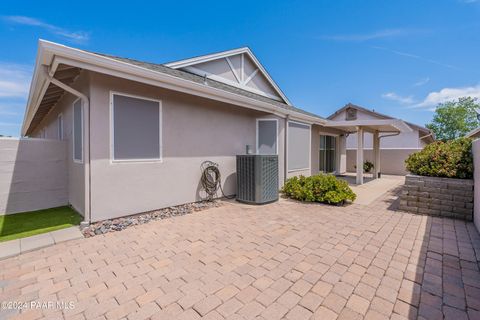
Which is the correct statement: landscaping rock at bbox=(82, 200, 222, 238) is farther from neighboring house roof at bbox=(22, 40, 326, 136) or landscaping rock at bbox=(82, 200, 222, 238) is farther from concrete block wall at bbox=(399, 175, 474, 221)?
concrete block wall at bbox=(399, 175, 474, 221)

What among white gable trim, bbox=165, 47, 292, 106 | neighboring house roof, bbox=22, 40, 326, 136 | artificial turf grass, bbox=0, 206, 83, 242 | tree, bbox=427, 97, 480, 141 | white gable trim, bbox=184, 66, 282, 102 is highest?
tree, bbox=427, 97, 480, 141

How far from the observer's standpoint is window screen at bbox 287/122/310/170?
8.13 metres

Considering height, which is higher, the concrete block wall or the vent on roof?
the vent on roof

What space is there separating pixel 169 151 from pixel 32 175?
11.4 feet

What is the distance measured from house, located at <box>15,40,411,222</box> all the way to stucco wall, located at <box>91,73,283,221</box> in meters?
0.02

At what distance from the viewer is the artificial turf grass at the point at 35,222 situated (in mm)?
3902

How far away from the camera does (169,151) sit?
521 cm

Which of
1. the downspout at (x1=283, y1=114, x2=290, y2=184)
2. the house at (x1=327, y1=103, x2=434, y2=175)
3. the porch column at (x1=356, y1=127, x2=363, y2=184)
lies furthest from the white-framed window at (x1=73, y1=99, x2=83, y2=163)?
the house at (x1=327, y1=103, x2=434, y2=175)

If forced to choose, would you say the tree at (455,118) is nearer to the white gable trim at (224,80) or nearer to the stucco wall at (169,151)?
the white gable trim at (224,80)

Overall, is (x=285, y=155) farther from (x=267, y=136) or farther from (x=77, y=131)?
(x=77, y=131)

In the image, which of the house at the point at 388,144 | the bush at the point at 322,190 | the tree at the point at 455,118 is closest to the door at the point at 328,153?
the house at the point at 388,144

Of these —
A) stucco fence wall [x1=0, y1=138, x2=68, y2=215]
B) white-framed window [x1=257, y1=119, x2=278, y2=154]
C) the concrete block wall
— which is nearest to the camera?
the concrete block wall

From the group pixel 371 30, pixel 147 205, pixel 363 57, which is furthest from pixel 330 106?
pixel 147 205

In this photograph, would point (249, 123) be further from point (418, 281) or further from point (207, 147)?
point (418, 281)
